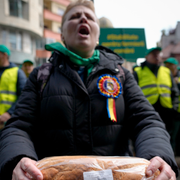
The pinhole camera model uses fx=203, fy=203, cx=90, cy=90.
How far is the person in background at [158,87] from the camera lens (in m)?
Answer: 4.16

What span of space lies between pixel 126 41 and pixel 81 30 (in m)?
4.88

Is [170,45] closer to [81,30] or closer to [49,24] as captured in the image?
[49,24]

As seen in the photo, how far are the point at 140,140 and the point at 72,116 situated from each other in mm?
457

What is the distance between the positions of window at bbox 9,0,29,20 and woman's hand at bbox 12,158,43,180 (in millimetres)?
21926

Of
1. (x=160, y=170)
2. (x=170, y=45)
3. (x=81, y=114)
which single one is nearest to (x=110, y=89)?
(x=81, y=114)

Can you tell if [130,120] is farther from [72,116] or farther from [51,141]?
[51,141]

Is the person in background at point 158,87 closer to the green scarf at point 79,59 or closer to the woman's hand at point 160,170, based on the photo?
the green scarf at point 79,59

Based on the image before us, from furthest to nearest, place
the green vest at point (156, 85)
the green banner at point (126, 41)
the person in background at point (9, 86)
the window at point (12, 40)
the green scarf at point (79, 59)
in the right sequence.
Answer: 1. the window at point (12, 40)
2. the green banner at point (126, 41)
3. the green vest at point (156, 85)
4. the person in background at point (9, 86)
5. the green scarf at point (79, 59)

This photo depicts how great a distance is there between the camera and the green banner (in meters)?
6.15

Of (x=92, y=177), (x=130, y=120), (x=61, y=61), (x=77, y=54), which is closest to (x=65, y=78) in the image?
(x=61, y=61)

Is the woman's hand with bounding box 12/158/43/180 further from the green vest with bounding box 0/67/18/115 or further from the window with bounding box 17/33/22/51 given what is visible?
the window with bounding box 17/33/22/51

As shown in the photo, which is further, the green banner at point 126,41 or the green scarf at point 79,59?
the green banner at point 126,41

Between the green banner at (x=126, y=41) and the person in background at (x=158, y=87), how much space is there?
5.73ft

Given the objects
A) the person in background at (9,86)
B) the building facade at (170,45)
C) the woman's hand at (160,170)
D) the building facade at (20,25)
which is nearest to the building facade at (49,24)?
the building facade at (20,25)
